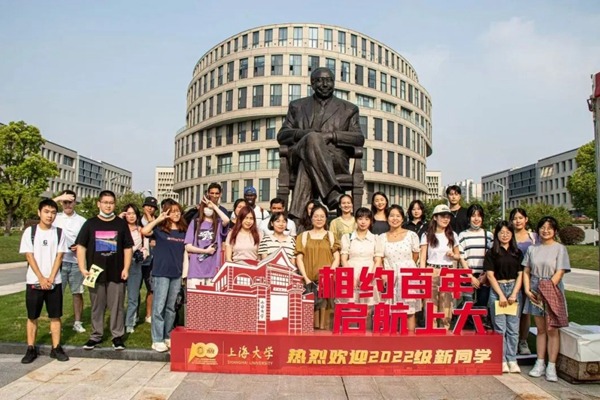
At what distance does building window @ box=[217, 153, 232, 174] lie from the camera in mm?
43719

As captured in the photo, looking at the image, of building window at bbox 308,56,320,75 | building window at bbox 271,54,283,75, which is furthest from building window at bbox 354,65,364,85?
building window at bbox 271,54,283,75

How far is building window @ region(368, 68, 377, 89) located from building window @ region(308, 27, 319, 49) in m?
5.96

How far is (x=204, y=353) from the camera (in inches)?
179

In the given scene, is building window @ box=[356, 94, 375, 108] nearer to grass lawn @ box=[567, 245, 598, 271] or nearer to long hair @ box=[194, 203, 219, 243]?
grass lawn @ box=[567, 245, 598, 271]

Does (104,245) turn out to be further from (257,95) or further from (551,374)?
(257,95)

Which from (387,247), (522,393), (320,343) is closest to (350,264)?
(387,247)

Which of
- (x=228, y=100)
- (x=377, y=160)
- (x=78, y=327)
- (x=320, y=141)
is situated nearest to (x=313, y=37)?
(x=228, y=100)

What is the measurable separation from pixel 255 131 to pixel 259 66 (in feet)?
20.3

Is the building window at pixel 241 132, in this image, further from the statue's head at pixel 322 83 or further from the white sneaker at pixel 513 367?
the white sneaker at pixel 513 367

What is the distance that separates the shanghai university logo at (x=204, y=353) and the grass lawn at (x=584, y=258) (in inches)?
824

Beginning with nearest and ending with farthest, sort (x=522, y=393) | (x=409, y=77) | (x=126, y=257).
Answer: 1. (x=522, y=393)
2. (x=126, y=257)
3. (x=409, y=77)

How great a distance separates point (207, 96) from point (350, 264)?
43.3 m

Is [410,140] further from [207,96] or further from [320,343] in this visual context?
[320,343]

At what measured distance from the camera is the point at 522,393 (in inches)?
161
